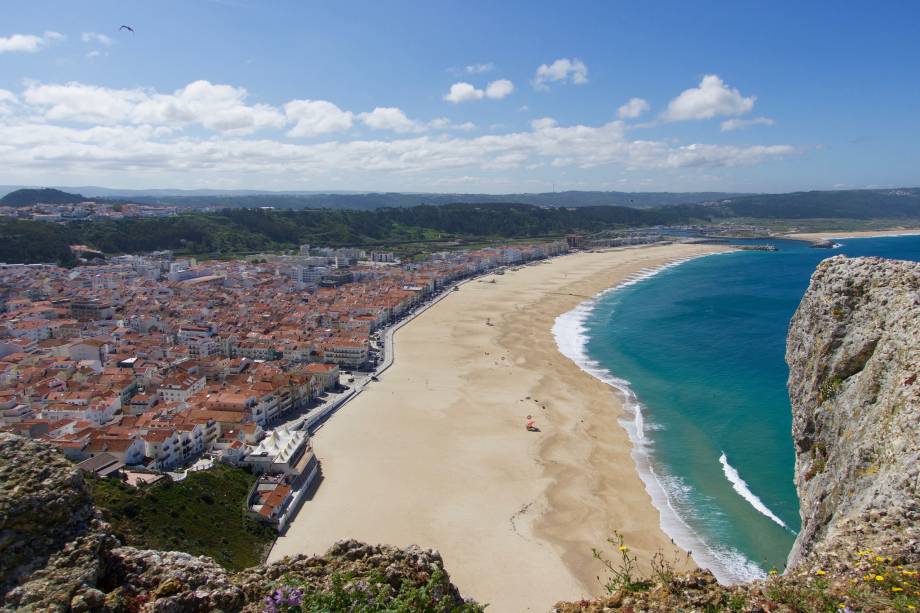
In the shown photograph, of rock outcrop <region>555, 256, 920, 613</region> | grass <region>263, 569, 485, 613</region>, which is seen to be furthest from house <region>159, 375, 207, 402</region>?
rock outcrop <region>555, 256, 920, 613</region>

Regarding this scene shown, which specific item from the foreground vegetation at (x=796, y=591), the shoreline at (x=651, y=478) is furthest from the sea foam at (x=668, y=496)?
the foreground vegetation at (x=796, y=591)

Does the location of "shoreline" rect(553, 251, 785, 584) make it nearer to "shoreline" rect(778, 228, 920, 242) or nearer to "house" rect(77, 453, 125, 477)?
"house" rect(77, 453, 125, 477)

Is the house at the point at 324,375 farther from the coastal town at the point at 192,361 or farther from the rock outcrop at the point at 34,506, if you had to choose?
the rock outcrop at the point at 34,506

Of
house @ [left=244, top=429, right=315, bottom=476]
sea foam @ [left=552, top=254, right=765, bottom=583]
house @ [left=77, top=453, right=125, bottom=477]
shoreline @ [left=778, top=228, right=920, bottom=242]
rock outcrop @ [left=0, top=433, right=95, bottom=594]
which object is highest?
rock outcrop @ [left=0, top=433, right=95, bottom=594]

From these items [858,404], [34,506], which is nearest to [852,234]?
[858,404]

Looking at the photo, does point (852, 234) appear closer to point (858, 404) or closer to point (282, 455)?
point (282, 455)
